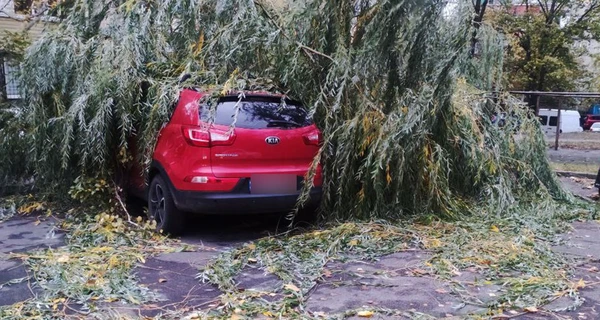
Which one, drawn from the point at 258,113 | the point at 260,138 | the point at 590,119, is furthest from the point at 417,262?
the point at 590,119

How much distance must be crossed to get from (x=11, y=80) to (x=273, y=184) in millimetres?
4869

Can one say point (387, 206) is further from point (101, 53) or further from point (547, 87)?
point (547, 87)

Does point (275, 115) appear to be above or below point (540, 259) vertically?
above

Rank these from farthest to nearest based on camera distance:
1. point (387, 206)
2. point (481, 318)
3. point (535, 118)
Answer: point (535, 118), point (387, 206), point (481, 318)

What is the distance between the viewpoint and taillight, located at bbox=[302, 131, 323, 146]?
231 inches

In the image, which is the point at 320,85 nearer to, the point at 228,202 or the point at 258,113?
the point at 258,113

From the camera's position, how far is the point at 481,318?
3611 millimetres

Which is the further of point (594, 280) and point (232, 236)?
point (232, 236)

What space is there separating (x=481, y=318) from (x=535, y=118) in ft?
16.5

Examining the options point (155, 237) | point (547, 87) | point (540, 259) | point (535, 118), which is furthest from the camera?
point (547, 87)

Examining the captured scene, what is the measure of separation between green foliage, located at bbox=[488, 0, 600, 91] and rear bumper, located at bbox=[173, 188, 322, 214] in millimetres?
21345

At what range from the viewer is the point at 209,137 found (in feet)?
17.7

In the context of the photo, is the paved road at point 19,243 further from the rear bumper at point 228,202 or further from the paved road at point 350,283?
the rear bumper at point 228,202

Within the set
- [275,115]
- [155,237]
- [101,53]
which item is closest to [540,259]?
[275,115]
